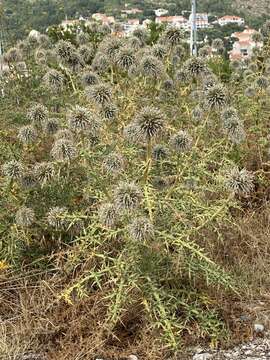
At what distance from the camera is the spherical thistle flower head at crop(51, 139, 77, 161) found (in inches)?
126

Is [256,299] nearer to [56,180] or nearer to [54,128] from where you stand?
[56,180]

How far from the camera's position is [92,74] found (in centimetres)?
421

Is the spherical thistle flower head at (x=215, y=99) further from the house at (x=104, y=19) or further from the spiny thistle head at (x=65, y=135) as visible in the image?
the house at (x=104, y=19)

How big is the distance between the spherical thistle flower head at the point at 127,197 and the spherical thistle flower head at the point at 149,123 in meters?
0.33

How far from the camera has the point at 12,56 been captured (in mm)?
5453

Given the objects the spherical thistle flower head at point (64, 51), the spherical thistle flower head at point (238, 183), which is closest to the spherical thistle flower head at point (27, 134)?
the spherical thistle flower head at point (64, 51)

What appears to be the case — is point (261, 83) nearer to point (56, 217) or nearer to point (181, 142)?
point (181, 142)

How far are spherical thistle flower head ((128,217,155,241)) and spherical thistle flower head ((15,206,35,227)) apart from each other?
740 mm

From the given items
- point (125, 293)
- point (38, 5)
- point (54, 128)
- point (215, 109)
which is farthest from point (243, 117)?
point (38, 5)

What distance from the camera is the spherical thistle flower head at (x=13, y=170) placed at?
340cm

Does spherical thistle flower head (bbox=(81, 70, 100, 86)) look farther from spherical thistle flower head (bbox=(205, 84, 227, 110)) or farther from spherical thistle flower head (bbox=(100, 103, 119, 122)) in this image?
spherical thistle flower head (bbox=(205, 84, 227, 110))

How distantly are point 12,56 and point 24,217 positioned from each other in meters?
2.56

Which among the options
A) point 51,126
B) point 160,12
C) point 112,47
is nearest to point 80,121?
point 51,126

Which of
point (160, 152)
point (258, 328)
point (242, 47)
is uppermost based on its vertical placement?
point (160, 152)
